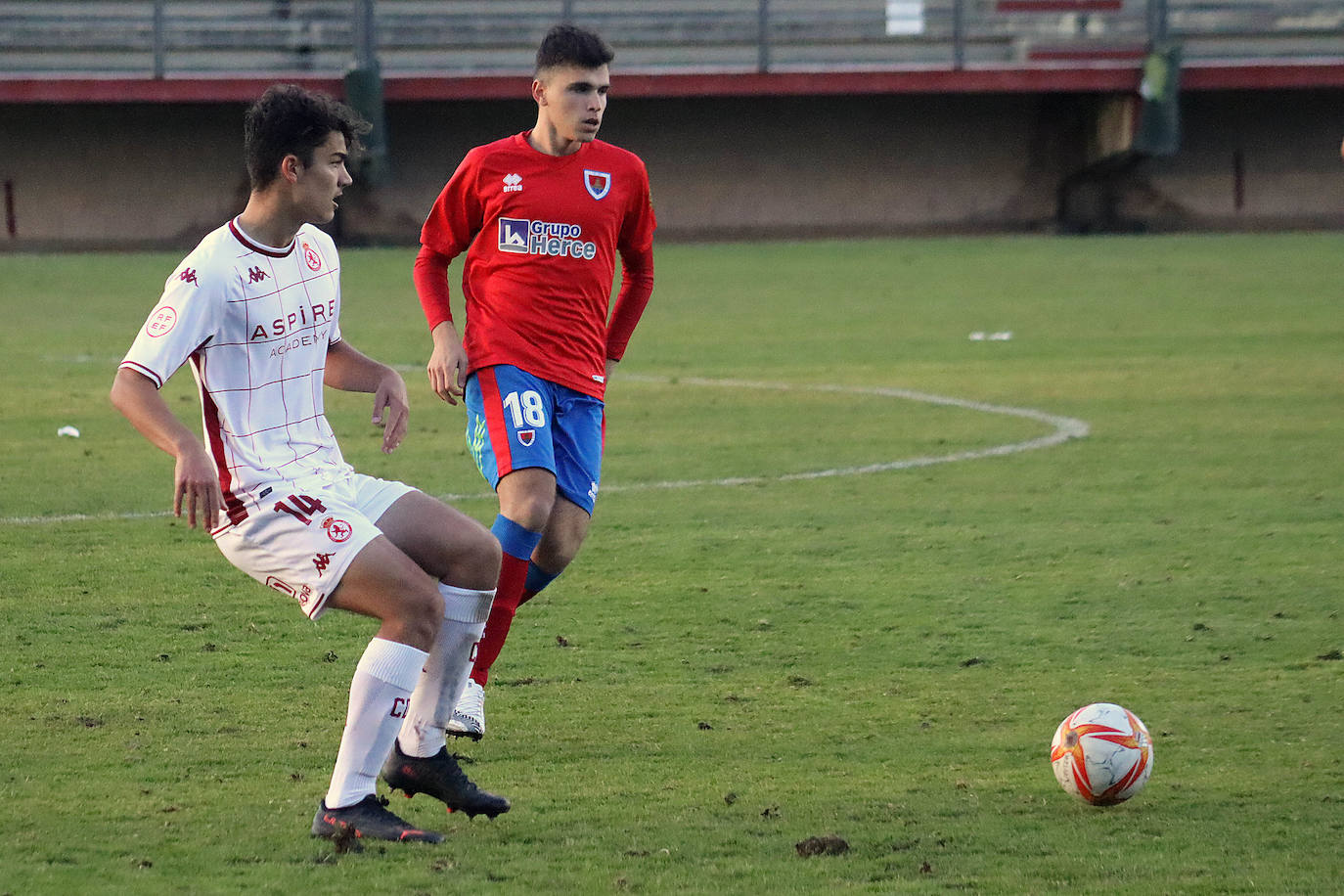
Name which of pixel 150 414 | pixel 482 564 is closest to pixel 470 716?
pixel 482 564

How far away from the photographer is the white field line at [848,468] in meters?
8.36

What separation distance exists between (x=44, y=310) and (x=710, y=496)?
1057cm

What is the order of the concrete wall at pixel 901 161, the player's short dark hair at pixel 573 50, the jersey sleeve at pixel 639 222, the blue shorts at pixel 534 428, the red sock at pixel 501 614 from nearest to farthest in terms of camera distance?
the red sock at pixel 501 614 < the blue shorts at pixel 534 428 < the player's short dark hair at pixel 573 50 < the jersey sleeve at pixel 639 222 < the concrete wall at pixel 901 161

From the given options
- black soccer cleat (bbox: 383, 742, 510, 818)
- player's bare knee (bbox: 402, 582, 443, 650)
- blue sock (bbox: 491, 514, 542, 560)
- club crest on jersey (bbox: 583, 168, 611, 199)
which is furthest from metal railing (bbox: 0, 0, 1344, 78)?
player's bare knee (bbox: 402, 582, 443, 650)

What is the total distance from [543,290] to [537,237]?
0.16 meters

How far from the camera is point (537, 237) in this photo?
17.3ft

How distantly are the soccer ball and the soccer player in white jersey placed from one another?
131 centimetres

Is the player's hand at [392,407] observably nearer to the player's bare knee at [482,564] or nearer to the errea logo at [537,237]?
the player's bare knee at [482,564]

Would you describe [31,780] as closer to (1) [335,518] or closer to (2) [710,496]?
(1) [335,518]

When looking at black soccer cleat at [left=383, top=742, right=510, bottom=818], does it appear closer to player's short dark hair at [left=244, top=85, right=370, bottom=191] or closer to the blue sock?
the blue sock

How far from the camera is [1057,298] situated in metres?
17.5

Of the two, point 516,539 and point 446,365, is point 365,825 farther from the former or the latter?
point 446,365

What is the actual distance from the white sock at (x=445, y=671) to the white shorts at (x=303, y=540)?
0.35 m

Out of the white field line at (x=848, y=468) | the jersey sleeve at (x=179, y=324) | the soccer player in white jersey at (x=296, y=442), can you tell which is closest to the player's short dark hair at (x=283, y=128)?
the soccer player in white jersey at (x=296, y=442)
